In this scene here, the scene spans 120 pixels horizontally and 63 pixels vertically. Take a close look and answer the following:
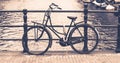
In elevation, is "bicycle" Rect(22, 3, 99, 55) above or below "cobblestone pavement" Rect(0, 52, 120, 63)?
above

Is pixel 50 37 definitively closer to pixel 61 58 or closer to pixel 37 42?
pixel 37 42

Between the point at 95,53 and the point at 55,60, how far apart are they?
64.2 inches

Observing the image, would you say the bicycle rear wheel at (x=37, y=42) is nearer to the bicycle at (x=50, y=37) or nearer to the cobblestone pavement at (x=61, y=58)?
the bicycle at (x=50, y=37)

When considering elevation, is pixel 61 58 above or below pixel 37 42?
below

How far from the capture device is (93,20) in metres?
27.8

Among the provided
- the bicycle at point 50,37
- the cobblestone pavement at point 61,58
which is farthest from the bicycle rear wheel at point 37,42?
the cobblestone pavement at point 61,58

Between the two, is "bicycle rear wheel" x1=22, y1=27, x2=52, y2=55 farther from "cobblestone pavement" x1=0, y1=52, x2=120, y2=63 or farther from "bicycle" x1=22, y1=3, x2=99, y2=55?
"cobblestone pavement" x1=0, y1=52, x2=120, y2=63

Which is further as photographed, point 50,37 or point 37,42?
point 37,42

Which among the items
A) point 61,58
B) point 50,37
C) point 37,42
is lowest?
point 61,58

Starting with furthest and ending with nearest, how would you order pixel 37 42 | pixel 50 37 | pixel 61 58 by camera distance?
pixel 37 42
pixel 50 37
pixel 61 58

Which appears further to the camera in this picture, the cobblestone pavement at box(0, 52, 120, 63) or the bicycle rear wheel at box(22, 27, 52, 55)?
the bicycle rear wheel at box(22, 27, 52, 55)

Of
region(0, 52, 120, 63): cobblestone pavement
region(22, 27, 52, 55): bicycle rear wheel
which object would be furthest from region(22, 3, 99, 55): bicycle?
region(0, 52, 120, 63): cobblestone pavement

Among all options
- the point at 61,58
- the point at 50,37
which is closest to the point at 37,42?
the point at 50,37

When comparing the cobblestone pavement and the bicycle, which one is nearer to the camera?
the cobblestone pavement
